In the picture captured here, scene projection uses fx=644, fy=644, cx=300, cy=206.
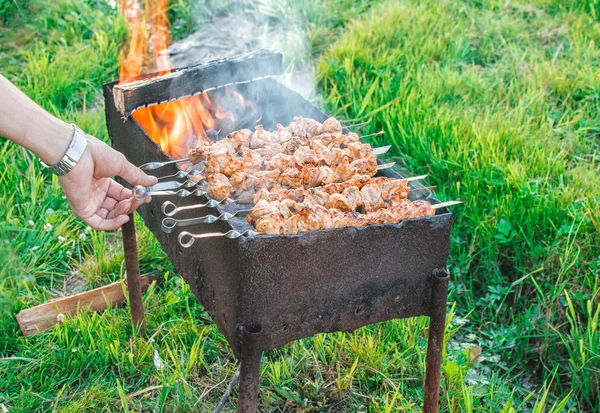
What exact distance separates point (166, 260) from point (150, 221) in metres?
1.25

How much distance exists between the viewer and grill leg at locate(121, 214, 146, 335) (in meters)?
3.66

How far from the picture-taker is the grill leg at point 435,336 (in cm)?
247

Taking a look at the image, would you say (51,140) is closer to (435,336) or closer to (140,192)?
(140,192)

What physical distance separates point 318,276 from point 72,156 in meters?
1.20

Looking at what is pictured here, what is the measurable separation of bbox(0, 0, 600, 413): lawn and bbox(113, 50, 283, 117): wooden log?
1.34 metres

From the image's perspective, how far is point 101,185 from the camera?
3.12m

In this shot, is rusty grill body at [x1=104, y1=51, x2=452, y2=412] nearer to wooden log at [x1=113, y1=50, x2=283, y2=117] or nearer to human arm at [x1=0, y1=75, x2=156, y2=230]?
human arm at [x1=0, y1=75, x2=156, y2=230]

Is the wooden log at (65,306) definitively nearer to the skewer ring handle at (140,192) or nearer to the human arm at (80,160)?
the human arm at (80,160)

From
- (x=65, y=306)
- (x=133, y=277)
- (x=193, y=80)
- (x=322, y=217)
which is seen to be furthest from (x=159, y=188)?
(x=65, y=306)

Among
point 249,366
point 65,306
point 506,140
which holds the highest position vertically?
point 249,366

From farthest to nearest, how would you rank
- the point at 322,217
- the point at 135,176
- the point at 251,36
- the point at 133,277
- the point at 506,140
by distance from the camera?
the point at 251,36 < the point at 506,140 < the point at 133,277 < the point at 135,176 < the point at 322,217

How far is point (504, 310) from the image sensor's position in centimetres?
409

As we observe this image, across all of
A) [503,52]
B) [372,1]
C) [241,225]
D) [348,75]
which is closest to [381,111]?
[348,75]

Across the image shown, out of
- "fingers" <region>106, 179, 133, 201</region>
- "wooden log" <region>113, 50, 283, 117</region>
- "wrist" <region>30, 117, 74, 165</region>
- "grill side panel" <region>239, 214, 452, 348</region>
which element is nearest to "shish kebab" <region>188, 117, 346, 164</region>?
"wooden log" <region>113, 50, 283, 117</region>
